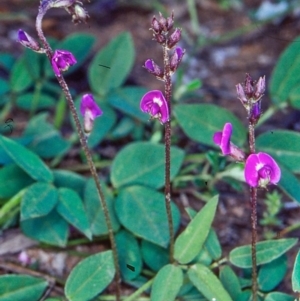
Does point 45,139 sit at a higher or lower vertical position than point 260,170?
lower

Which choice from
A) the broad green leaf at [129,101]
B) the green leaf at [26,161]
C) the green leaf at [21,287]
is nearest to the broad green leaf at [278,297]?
the green leaf at [21,287]

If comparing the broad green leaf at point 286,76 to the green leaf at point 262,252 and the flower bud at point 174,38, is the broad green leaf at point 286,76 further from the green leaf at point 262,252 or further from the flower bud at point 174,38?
the flower bud at point 174,38

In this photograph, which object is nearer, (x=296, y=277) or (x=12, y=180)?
(x=296, y=277)

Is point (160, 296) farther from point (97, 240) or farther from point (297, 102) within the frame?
point (297, 102)

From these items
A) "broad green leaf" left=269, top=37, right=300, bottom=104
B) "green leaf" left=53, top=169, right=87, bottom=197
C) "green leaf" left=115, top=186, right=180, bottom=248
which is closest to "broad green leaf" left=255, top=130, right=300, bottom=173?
"broad green leaf" left=269, top=37, right=300, bottom=104

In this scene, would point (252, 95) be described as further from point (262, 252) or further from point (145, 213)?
point (145, 213)

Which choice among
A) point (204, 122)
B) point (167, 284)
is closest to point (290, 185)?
point (204, 122)
